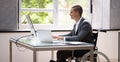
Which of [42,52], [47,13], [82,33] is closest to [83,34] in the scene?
[82,33]

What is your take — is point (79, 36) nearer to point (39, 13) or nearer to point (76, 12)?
point (76, 12)

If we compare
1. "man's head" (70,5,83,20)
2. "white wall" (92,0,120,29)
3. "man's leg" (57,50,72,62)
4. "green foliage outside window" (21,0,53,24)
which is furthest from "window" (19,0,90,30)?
"man's leg" (57,50,72,62)

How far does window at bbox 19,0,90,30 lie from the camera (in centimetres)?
514

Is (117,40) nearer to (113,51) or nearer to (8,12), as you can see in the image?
(113,51)

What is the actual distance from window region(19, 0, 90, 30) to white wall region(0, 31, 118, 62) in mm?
503

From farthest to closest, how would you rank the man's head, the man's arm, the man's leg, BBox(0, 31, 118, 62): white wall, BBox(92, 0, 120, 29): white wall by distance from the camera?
BBox(92, 0, 120, 29): white wall, BBox(0, 31, 118, 62): white wall, the man's head, the man's leg, the man's arm

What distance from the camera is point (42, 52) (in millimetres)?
5016

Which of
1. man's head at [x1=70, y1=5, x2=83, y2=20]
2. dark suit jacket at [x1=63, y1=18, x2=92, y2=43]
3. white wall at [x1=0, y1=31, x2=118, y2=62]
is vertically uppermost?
man's head at [x1=70, y1=5, x2=83, y2=20]

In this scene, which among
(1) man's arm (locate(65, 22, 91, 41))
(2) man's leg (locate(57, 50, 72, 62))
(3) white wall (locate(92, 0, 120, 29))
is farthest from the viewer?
(3) white wall (locate(92, 0, 120, 29))

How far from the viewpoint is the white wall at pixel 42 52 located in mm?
4730

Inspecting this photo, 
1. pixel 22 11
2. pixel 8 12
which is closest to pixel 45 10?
pixel 22 11

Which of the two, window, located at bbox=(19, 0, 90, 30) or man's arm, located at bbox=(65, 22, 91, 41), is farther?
window, located at bbox=(19, 0, 90, 30)

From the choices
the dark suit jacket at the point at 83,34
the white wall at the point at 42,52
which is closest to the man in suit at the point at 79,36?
the dark suit jacket at the point at 83,34

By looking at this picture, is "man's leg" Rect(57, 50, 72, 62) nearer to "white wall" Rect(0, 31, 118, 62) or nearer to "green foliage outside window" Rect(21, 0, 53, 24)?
"white wall" Rect(0, 31, 118, 62)
